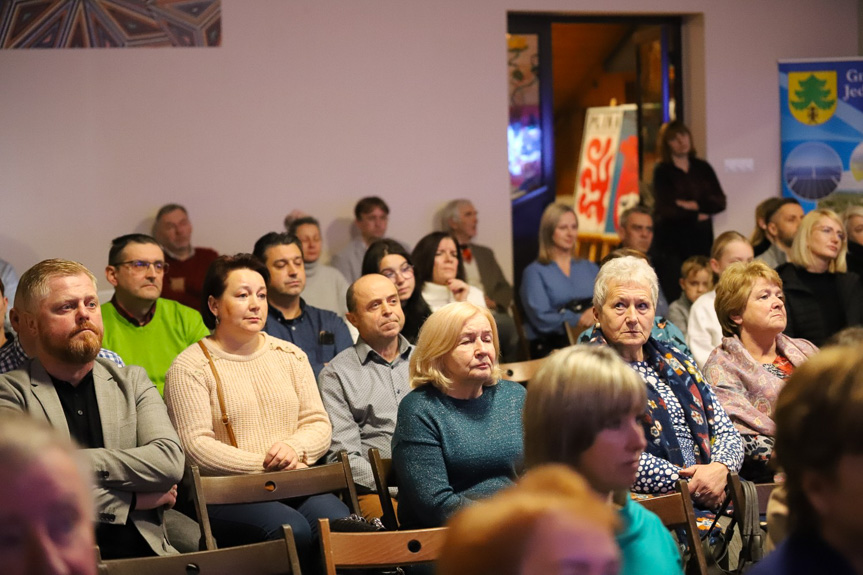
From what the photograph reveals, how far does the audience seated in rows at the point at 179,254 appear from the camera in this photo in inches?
253

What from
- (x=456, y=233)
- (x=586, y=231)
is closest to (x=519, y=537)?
(x=456, y=233)

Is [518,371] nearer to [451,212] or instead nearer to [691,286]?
[691,286]

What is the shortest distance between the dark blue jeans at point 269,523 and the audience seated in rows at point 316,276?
9.78 feet

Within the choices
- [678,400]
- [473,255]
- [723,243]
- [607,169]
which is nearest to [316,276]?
[473,255]

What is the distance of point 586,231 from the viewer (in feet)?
30.9

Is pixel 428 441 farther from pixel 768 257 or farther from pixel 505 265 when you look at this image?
pixel 505 265

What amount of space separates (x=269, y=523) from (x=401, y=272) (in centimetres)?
181

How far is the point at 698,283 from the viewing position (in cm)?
577

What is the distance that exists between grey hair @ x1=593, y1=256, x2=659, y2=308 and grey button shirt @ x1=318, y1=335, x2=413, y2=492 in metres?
0.83

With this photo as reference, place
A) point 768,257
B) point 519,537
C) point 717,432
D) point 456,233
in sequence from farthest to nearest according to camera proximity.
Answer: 1. point 456,233
2. point 768,257
3. point 717,432
4. point 519,537

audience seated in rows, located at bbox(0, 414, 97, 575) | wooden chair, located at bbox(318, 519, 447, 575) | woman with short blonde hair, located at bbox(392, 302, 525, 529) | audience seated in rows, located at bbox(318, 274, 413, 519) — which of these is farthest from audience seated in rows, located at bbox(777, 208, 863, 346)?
audience seated in rows, located at bbox(0, 414, 97, 575)

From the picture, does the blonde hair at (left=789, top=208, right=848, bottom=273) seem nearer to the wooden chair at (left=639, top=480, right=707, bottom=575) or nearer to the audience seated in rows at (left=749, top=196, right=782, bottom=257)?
the audience seated in rows at (left=749, top=196, right=782, bottom=257)

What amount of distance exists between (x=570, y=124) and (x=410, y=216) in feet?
14.3

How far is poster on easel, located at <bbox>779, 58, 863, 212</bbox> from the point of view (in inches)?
317
